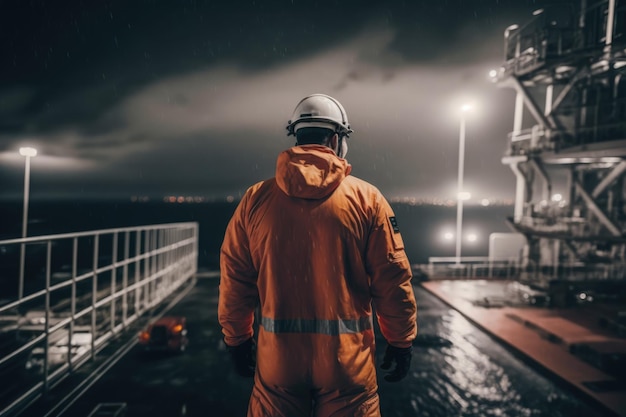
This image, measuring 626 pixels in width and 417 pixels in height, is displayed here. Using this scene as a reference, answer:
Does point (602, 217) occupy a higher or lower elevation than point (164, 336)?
higher

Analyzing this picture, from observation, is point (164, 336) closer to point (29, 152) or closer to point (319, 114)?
point (319, 114)

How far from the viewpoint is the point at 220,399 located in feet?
19.2

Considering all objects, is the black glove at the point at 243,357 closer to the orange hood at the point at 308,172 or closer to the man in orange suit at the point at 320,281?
the man in orange suit at the point at 320,281

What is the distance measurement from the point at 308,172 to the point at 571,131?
15.1 meters

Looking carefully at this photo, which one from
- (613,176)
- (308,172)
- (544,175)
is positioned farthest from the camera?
(544,175)

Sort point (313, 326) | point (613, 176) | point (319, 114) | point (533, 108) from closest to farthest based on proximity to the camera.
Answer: point (313, 326) < point (319, 114) < point (613, 176) < point (533, 108)

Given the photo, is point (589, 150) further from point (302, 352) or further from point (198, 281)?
point (198, 281)

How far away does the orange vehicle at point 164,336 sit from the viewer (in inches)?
293

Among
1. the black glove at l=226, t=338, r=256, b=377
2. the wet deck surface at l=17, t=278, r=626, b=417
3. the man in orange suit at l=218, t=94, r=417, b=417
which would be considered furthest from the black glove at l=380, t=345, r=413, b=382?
the wet deck surface at l=17, t=278, r=626, b=417

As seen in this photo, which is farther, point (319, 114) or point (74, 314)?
point (74, 314)

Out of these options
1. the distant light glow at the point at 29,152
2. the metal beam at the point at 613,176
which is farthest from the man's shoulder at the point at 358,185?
the distant light glow at the point at 29,152

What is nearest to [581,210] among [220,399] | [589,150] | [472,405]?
[589,150]

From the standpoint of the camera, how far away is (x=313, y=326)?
2.25m

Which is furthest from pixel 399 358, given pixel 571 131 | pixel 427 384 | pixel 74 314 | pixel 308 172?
pixel 571 131
